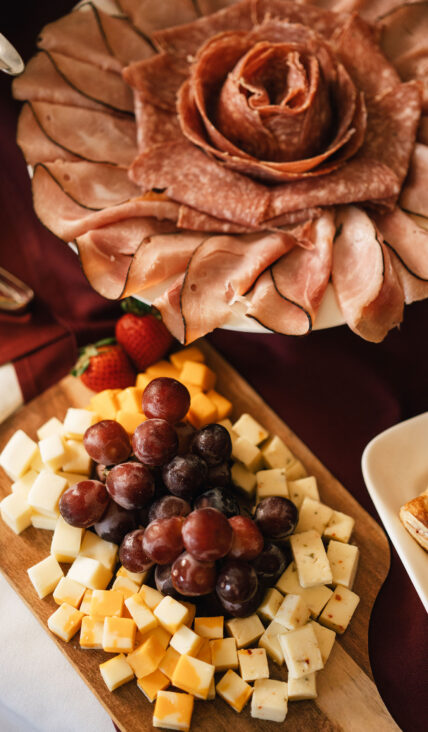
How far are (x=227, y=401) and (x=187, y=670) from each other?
0.50 meters

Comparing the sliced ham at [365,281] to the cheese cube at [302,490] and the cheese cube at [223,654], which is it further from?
the cheese cube at [223,654]

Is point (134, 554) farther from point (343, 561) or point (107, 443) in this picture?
point (343, 561)

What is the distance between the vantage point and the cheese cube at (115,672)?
0.95 metres

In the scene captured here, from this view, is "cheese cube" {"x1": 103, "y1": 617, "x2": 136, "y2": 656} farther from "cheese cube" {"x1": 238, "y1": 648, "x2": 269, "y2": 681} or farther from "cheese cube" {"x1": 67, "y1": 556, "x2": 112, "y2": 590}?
"cheese cube" {"x1": 238, "y1": 648, "x2": 269, "y2": 681}

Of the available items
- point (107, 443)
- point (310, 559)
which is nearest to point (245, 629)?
point (310, 559)

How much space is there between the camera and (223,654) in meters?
0.98

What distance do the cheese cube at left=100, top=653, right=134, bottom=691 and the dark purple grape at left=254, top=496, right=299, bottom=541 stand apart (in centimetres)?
31

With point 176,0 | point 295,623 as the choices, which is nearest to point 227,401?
point 295,623

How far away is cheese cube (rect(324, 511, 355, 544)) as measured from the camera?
42.8 inches

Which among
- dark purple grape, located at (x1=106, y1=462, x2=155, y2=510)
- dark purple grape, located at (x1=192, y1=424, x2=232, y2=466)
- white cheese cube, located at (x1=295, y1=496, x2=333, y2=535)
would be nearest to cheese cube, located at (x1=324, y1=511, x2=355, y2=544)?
white cheese cube, located at (x1=295, y1=496, x2=333, y2=535)

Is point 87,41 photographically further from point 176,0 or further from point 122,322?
point 122,322

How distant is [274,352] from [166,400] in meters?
0.37

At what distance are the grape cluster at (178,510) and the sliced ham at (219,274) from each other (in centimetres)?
13

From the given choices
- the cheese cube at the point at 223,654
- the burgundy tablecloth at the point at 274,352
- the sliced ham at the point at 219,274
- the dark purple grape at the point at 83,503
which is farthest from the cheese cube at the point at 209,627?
the sliced ham at the point at 219,274
